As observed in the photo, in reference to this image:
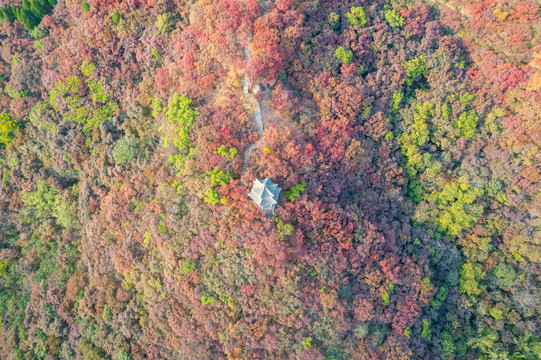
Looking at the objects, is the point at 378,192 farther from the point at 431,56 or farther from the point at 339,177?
the point at 431,56

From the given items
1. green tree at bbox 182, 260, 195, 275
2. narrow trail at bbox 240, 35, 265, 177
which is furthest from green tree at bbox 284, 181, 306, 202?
green tree at bbox 182, 260, 195, 275

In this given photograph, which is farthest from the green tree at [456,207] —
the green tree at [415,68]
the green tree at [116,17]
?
the green tree at [116,17]

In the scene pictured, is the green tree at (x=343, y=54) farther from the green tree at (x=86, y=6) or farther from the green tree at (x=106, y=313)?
the green tree at (x=106, y=313)

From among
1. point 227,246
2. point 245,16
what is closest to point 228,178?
point 227,246

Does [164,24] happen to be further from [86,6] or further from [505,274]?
[505,274]

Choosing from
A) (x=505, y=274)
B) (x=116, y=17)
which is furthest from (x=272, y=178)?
(x=505, y=274)

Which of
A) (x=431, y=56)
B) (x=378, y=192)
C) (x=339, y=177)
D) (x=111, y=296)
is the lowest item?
(x=111, y=296)
